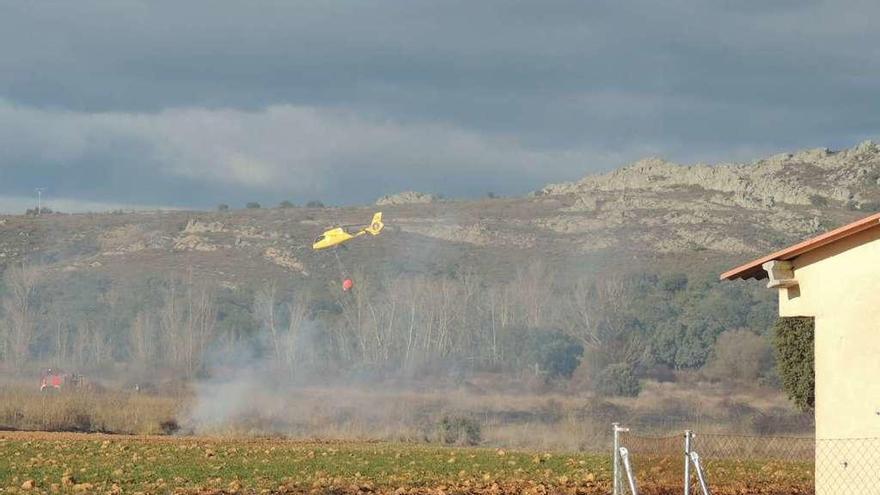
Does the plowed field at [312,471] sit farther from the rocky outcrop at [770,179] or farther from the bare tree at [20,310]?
the rocky outcrop at [770,179]

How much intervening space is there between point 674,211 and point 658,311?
28.8 meters

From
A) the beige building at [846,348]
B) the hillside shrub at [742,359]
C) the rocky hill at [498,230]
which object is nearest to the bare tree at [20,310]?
the rocky hill at [498,230]

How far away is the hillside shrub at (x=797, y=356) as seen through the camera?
40031 mm

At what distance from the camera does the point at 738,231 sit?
100625 mm

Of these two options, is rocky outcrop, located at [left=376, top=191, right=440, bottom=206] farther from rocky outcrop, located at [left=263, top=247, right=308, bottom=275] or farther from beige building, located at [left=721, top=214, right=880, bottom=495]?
beige building, located at [left=721, top=214, right=880, bottom=495]

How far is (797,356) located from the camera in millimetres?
40688

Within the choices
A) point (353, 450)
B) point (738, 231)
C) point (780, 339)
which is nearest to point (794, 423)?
point (780, 339)

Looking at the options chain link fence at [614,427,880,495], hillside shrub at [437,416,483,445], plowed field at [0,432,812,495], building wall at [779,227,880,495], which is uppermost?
building wall at [779,227,880,495]

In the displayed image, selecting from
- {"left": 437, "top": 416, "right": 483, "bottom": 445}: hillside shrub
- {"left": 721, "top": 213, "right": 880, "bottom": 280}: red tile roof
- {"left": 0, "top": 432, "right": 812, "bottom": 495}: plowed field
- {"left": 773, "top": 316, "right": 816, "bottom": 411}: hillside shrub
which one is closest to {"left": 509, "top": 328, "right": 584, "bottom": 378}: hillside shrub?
{"left": 437, "top": 416, "right": 483, "bottom": 445}: hillside shrub

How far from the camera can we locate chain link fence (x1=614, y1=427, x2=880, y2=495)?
16625 mm

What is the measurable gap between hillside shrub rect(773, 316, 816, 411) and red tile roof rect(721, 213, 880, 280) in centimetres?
2173

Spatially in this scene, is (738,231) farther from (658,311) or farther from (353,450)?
(353,450)

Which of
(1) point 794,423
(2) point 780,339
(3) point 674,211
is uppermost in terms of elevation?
(3) point 674,211

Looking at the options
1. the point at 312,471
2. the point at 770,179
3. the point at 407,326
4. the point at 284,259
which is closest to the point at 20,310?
the point at 284,259
